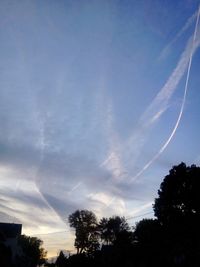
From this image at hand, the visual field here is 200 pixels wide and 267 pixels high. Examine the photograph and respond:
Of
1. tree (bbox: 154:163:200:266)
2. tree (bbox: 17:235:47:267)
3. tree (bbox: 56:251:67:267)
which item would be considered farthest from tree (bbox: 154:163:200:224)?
tree (bbox: 17:235:47:267)

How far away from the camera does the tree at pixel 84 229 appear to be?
107 meters

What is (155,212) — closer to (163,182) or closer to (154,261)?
(163,182)

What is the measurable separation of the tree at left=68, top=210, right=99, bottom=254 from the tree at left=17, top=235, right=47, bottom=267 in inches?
660

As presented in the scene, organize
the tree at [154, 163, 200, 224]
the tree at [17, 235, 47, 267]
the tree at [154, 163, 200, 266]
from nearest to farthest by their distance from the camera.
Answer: the tree at [154, 163, 200, 266]
the tree at [154, 163, 200, 224]
the tree at [17, 235, 47, 267]

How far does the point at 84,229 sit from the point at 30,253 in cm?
2858

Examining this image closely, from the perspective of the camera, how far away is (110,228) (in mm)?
114438

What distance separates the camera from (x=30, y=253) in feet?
403

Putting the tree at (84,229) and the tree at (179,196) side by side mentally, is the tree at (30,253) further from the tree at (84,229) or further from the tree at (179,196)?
the tree at (179,196)

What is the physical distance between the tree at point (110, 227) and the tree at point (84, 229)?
300 cm

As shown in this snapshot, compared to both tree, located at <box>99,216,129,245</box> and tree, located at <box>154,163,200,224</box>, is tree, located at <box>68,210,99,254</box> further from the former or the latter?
tree, located at <box>154,163,200,224</box>

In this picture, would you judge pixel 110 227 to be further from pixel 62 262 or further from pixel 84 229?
pixel 62 262

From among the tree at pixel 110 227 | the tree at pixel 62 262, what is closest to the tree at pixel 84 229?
the tree at pixel 110 227

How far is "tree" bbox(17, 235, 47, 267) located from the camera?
8900 centimetres

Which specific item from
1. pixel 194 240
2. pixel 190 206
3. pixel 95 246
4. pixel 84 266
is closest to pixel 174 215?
pixel 190 206
